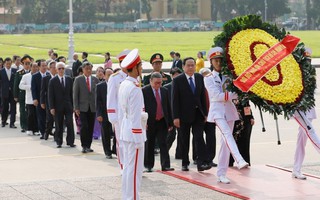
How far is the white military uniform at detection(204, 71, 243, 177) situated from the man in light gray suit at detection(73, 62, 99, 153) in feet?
14.1

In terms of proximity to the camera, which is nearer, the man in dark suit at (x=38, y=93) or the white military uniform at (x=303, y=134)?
the white military uniform at (x=303, y=134)

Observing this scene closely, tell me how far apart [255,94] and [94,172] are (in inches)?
129

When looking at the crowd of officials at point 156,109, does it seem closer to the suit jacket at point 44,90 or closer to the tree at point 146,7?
the suit jacket at point 44,90

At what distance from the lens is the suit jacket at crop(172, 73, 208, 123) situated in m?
12.7

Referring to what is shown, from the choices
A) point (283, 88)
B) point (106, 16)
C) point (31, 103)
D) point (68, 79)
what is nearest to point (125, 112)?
point (283, 88)

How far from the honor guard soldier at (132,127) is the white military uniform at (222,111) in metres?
2.01

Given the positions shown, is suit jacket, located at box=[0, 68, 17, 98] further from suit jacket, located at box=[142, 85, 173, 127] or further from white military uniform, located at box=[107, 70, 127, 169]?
white military uniform, located at box=[107, 70, 127, 169]

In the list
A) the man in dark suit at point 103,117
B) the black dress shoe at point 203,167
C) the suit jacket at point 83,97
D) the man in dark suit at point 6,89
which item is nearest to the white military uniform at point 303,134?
Answer: the black dress shoe at point 203,167

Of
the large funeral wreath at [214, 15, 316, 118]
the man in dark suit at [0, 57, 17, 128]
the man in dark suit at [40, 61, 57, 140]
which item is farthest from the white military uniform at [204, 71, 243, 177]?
the man in dark suit at [0, 57, 17, 128]

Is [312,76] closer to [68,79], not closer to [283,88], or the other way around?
[283,88]

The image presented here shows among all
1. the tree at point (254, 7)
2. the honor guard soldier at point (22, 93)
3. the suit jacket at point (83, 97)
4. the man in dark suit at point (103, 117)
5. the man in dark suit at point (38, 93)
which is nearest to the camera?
the man in dark suit at point (103, 117)

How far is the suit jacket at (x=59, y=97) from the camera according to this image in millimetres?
16453

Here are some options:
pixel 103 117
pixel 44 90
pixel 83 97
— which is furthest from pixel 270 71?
pixel 44 90

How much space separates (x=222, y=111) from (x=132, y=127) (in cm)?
225
